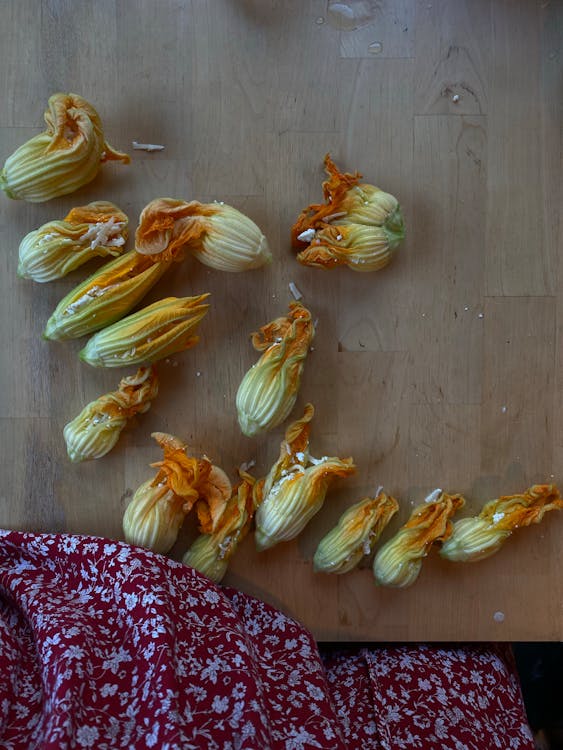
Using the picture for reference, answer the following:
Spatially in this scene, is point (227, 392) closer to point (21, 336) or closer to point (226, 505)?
point (226, 505)

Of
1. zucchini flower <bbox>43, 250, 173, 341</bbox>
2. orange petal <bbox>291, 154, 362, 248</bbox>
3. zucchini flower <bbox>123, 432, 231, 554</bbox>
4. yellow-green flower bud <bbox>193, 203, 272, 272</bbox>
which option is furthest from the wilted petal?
orange petal <bbox>291, 154, 362, 248</bbox>

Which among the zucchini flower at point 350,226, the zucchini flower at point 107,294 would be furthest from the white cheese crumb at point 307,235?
the zucchini flower at point 107,294

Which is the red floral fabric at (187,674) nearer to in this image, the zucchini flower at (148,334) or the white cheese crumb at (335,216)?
the zucchini flower at (148,334)

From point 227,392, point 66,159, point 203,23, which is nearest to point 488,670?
point 227,392

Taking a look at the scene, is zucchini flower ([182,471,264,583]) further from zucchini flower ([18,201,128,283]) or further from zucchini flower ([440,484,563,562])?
zucchini flower ([18,201,128,283])

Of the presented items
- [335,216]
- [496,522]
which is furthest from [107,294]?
[496,522]

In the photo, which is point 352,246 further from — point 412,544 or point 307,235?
point 412,544
